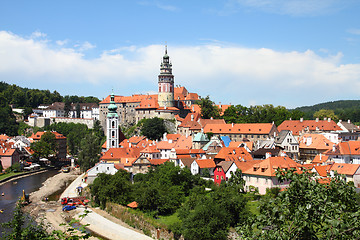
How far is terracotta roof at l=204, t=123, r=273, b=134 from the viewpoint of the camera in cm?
5959

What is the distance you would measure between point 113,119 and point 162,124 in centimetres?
1227

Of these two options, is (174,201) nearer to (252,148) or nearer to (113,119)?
(252,148)

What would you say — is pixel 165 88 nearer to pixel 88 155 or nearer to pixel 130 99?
pixel 130 99

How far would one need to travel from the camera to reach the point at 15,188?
4784 cm

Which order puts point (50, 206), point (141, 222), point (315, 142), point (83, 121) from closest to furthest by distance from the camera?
1. point (141, 222)
2. point (50, 206)
3. point (315, 142)
4. point (83, 121)

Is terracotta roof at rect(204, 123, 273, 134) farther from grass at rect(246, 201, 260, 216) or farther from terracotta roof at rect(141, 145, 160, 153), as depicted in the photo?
grass at rect(246, 201, 260, 216)

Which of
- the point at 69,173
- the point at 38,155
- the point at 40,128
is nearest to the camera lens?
the point at 69,173

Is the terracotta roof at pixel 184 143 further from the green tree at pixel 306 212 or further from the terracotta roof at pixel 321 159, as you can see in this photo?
the green tree at pixel 306 212

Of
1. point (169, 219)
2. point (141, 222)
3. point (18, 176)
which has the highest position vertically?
point (18, 176)

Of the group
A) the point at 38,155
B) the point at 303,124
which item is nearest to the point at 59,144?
the point at 38,155

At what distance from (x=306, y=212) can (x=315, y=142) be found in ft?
146

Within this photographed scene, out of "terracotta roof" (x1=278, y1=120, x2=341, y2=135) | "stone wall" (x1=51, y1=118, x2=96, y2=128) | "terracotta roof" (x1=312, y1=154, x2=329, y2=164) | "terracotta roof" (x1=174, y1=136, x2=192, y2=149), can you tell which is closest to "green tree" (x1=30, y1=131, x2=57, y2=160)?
"terracotta roof" (x1=174, y1=136, x2=192, y2=149)

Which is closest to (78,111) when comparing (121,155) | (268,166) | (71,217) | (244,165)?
(121,155)

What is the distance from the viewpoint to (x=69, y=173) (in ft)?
196
